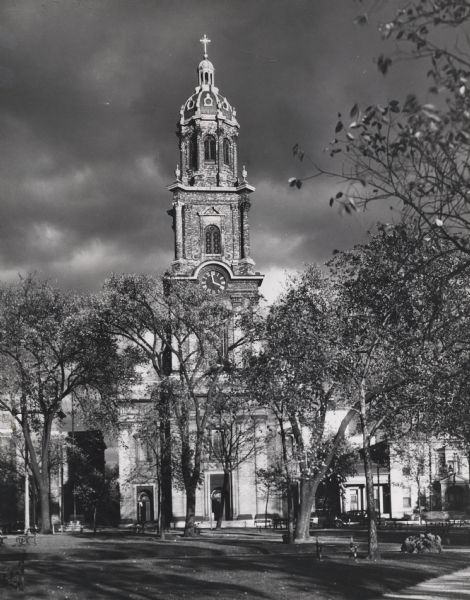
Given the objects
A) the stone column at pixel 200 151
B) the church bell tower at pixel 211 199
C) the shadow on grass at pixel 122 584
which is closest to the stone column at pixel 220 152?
the church bell tower at pixel 211 199

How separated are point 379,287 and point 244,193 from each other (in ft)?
189

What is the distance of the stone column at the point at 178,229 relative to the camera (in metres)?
74.4

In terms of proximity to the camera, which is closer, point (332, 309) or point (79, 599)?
point (79, 599)

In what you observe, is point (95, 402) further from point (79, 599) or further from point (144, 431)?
point (79, 599)

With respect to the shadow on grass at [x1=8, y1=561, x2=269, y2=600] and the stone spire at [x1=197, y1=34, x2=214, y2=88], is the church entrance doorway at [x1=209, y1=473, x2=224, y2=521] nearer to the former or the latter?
the stone spire at [x1=197, y1=34, x2=214, y2=88]

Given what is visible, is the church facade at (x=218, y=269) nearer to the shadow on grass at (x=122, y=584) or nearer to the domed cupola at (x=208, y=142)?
the domed cupola at (x=208, y=142)

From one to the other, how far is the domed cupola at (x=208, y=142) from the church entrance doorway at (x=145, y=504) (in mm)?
27075

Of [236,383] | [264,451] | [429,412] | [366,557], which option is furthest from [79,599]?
[264,451]

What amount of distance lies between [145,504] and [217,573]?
53393 mm

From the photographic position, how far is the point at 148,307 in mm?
43656

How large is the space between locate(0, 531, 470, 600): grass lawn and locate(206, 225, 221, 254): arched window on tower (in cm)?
4265

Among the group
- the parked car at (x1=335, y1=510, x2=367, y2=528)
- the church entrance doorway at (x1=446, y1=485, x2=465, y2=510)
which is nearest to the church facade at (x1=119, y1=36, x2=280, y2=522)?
the parked car at (x1=335, y1=510, x2=367, y2=528)

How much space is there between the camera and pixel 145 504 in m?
76.1

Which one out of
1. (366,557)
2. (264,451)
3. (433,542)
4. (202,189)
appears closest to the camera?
(366,557)
